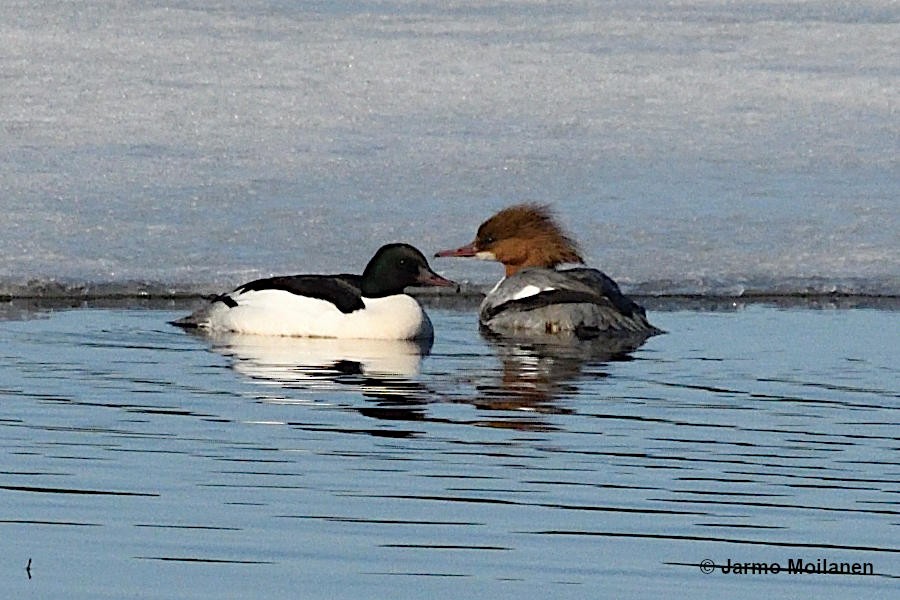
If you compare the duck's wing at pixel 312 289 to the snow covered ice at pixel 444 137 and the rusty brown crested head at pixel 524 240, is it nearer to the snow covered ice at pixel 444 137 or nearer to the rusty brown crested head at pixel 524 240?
the snow covered ice at pixel 444 137

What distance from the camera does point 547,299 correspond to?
1009cm

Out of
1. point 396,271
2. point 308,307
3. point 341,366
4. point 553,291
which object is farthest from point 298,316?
point 341,366

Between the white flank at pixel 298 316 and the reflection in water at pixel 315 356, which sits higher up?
the white flank at pixel 298 316

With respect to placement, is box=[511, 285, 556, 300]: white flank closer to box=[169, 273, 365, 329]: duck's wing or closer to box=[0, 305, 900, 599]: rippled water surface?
box=[169, 273, 365, 329]: duck's wing

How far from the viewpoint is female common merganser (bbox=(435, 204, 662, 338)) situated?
9.77m

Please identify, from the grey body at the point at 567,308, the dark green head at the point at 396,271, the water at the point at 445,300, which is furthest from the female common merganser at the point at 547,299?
the dark green head at the point at 396,271

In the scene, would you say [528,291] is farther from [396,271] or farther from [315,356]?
[315,356]

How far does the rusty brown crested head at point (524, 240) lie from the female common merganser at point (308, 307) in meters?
1.17

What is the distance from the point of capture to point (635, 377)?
8.08 metres

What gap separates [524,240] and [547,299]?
3.75 feet

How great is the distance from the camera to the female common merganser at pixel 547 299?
9.77 metres

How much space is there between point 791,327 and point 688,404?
2642 mm

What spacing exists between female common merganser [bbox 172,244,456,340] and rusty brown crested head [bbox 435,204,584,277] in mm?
1166

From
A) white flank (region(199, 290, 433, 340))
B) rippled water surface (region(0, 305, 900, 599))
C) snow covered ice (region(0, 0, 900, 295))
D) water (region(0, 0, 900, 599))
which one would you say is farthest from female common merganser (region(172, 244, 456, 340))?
snow covered ice (region(0, 0, 900, 295))
